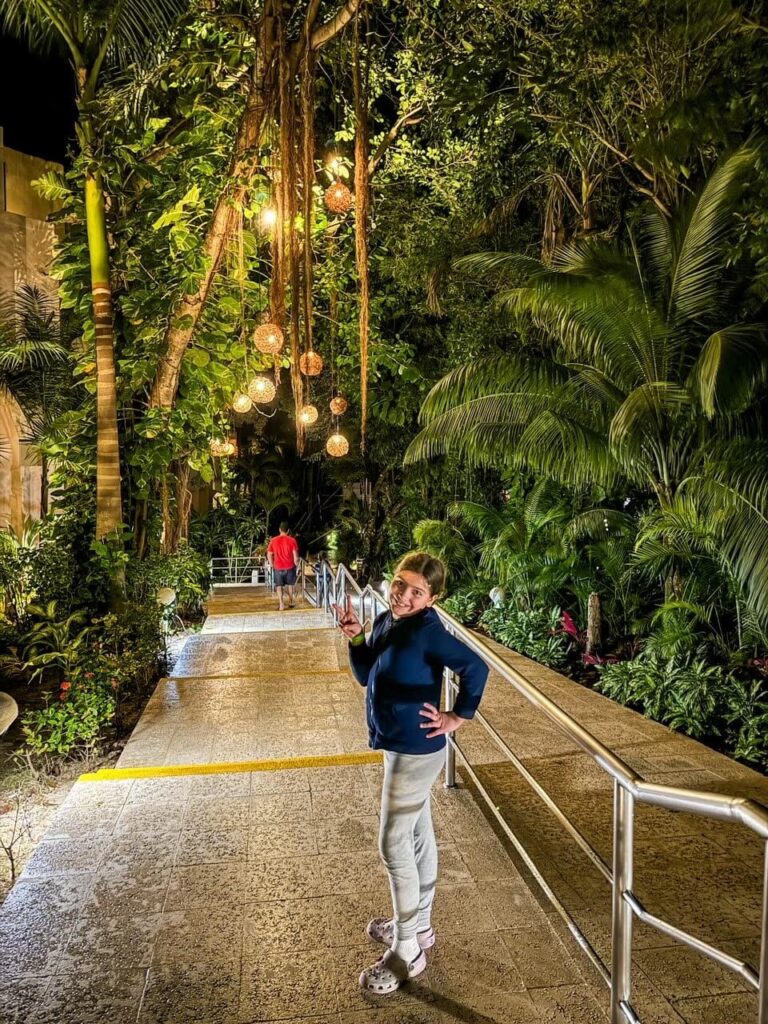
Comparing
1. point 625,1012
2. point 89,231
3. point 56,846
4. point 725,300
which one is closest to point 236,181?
point 89,231

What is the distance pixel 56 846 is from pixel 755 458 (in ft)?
17.4

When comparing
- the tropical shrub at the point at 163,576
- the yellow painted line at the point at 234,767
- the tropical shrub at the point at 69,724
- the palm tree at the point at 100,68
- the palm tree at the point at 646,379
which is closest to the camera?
the yellow painted line at the point at 234,767

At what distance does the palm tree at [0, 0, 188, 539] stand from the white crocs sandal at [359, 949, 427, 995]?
518 centimetres

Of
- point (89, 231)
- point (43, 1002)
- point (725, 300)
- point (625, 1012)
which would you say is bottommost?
point (43, 1002)

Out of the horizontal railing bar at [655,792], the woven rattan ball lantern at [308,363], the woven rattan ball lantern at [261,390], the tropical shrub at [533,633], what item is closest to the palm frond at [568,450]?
the tropical shrub at [533,633]

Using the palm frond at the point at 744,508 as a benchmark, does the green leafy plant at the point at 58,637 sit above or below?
below

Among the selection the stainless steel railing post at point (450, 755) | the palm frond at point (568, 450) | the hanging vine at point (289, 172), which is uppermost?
the hanging vine at point (289, 172)

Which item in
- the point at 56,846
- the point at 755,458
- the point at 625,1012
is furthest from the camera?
the point at 755,458

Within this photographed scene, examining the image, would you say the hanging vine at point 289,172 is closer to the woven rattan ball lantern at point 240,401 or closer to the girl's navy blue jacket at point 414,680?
the girl's navy blue jacket at point 414,680

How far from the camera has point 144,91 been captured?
280 inches

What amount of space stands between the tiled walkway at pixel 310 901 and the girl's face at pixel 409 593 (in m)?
1.23

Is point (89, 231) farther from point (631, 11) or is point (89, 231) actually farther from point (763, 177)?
point (763, 177)

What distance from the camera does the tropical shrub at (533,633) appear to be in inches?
358

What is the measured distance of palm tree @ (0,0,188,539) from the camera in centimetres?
633
